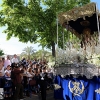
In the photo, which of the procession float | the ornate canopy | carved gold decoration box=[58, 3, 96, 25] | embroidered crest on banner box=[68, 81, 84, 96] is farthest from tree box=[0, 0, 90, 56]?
embroidered crest on banner box=[68, 81, 84, 96]

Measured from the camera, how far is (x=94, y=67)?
30.2 ft

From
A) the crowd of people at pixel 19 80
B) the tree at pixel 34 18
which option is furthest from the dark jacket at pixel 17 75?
the tree at pixel 34 18

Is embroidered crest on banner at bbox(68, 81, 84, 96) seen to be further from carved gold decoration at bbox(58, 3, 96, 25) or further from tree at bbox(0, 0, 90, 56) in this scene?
tree at bbox(0, 0, 90, 56)

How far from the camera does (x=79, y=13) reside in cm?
1196

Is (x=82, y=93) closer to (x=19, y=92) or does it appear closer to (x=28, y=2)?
(x=19, y=92)

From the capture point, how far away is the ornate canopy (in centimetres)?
1153

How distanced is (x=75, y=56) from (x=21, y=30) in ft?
63.7

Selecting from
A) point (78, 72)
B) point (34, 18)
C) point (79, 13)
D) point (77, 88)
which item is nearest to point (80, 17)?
point (79, 13)

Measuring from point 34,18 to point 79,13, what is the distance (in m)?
15.2

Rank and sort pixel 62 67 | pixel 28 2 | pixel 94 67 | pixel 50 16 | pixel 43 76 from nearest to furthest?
pixel 94 67 → pixel 62 67 → pixel 43 76 → pixel 50 16 → pixel 28 2

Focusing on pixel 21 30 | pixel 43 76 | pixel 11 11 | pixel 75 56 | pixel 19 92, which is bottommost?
pixel 19 92

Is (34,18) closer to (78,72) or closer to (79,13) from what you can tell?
(79,13)

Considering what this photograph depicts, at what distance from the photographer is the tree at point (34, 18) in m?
26.5

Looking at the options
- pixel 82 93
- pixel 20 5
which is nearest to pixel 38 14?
pixel 20 5
